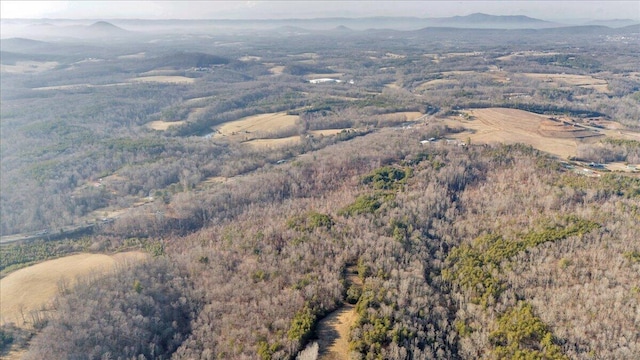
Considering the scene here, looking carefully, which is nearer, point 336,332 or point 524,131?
point 336,332

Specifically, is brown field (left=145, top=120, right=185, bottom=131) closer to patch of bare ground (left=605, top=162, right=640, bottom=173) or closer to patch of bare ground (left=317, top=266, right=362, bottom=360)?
patch of bare ground (left=317, top=266, right=362, bottom=360)

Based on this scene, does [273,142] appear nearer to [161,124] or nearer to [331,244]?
[161,124]

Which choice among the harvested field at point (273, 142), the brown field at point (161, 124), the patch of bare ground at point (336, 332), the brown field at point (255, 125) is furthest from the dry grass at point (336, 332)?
the brown field at point (161, 124)

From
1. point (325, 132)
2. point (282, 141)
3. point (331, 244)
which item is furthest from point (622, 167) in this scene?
point (282, 141)

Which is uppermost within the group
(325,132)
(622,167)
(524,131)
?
(524,131)

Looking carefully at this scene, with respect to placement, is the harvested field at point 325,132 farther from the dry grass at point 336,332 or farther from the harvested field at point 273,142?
the dry grass at point 336,332

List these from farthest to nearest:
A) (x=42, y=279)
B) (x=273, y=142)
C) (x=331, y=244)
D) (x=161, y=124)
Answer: (x=161, y=124) < (x=273, y=142) < (x=42, y=279) < (x=331, y=244)

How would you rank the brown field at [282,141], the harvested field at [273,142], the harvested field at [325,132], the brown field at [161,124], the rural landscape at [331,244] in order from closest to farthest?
1. the rural landscape at [331,244]
2. the harvested field at [273,142]
3. the brown field at [282,141]
4. the harvested field at [325,132]
5. the brown field at [161,124]
